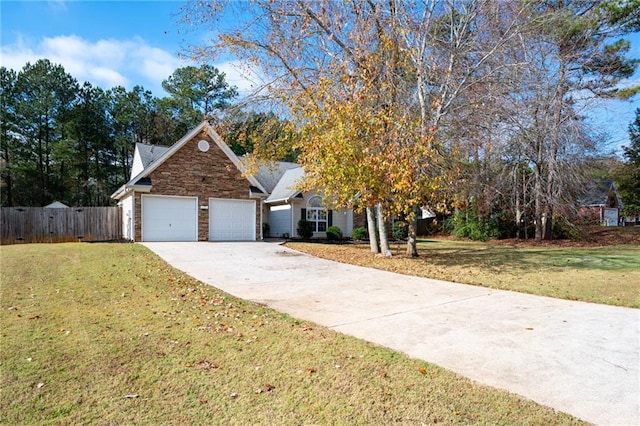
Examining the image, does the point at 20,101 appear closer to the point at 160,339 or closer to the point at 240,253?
the point at 240,253

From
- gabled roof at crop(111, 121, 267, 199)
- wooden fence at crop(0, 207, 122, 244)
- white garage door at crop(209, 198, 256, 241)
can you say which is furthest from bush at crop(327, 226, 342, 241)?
wooden fence at crop(0, 207, 122, 244)

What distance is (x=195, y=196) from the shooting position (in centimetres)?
1858

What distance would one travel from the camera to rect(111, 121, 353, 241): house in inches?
688

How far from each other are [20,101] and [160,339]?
124ft

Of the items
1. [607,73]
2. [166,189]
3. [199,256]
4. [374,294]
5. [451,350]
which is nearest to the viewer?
[451,350]

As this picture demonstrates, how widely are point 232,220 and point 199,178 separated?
267 centimetres

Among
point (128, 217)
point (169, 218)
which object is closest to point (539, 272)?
point (169, 218)

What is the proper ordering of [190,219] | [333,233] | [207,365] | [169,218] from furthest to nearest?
1. [333,233]
2. [190,219]
3. [169,218]
4. [207,365]

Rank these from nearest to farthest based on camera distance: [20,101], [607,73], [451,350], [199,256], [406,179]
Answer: [451,350] → [406,179] → [199,256] → [607,73] → [20,101]

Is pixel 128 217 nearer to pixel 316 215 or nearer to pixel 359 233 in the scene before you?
pixel 316 215

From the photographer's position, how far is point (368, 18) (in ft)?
40.7

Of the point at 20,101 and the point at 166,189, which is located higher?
the point at 20,101

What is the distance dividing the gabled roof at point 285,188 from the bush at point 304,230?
158 centimetres

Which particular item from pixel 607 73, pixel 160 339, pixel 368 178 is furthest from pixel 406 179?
pixel 607 73
